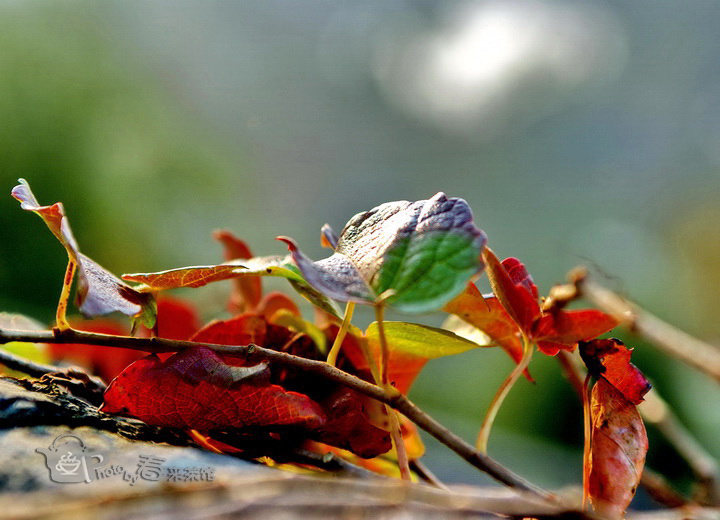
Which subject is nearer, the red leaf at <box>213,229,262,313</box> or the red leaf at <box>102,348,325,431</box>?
the red leaf at <box>102,348,325,431</box>

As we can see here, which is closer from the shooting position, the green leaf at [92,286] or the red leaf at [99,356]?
the green leaf at [92,286]

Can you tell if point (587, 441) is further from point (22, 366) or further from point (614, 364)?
point (22, 366)

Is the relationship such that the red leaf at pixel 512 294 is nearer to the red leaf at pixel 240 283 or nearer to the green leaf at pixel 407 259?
the green leaf at pixel 407 259

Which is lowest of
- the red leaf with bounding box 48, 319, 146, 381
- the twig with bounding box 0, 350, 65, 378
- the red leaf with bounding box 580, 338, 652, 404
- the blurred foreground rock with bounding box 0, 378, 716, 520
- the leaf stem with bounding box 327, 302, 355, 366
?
the red leaf with bounding box 48, 319, 146, 381

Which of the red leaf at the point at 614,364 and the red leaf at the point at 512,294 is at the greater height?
the red leaf at the point at 512,294

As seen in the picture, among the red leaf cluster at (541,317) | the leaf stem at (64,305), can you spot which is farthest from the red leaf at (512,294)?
the leaf stem at (64,305)

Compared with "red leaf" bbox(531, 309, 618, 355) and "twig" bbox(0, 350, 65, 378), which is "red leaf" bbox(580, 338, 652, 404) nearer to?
"red leaf" bbox(531, 309, 618, 355)

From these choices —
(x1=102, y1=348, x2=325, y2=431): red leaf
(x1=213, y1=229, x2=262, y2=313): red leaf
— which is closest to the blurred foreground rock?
(x1=102, y1=348, x2=325, y2=431): red leaf

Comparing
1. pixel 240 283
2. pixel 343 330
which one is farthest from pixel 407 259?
pixel 240 283
